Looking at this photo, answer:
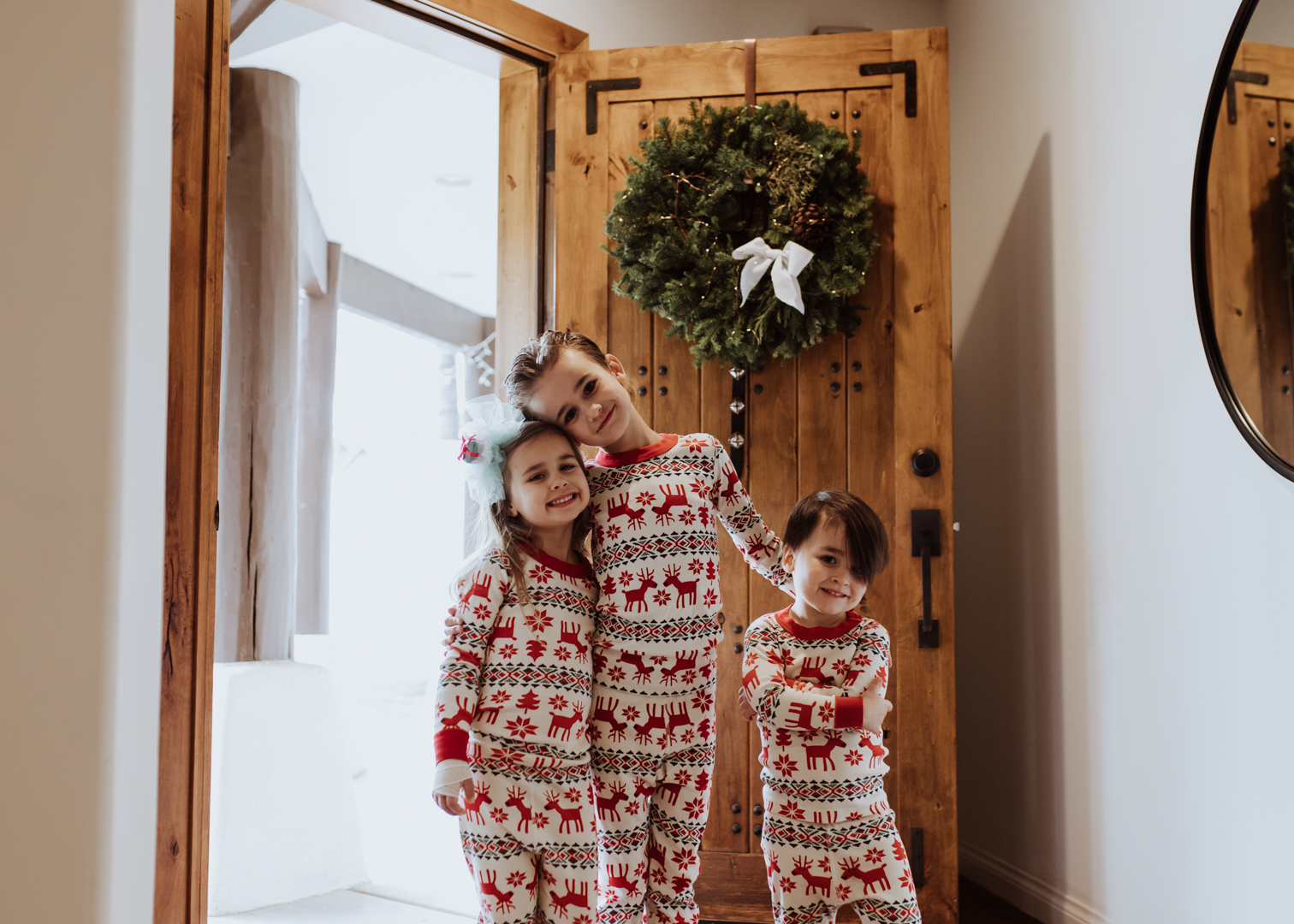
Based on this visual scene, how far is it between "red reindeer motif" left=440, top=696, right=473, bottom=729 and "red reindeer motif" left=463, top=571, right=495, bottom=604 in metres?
0.16

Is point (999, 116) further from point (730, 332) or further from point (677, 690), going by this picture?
point (677, 690)

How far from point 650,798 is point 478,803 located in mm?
308

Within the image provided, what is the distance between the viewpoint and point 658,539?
5.26 ft

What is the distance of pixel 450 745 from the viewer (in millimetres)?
1437

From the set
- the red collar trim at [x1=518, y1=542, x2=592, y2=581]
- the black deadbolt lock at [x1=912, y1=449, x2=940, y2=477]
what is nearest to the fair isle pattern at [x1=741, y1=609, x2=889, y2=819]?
the red collar trim at [x1=518, y1=542, x2=592, y2=581]

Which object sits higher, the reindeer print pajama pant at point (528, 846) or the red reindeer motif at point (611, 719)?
the red reindeer motif at point (611, 719)

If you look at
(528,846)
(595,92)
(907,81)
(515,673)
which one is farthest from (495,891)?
(907,81)

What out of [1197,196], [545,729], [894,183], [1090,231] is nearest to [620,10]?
[894,183]

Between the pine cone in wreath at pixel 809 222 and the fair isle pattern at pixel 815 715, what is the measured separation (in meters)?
0.89

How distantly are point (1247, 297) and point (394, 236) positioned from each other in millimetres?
3059

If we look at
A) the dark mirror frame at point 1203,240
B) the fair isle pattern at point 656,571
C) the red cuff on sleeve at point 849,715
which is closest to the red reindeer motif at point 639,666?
the fair isle pattern at point 656,571

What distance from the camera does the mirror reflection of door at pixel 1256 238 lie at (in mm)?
1382

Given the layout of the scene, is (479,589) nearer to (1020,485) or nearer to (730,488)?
(730,488)

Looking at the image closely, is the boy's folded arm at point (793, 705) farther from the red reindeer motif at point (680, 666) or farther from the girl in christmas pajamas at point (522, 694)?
the girl in christmas pajamas at point (522, 694)
